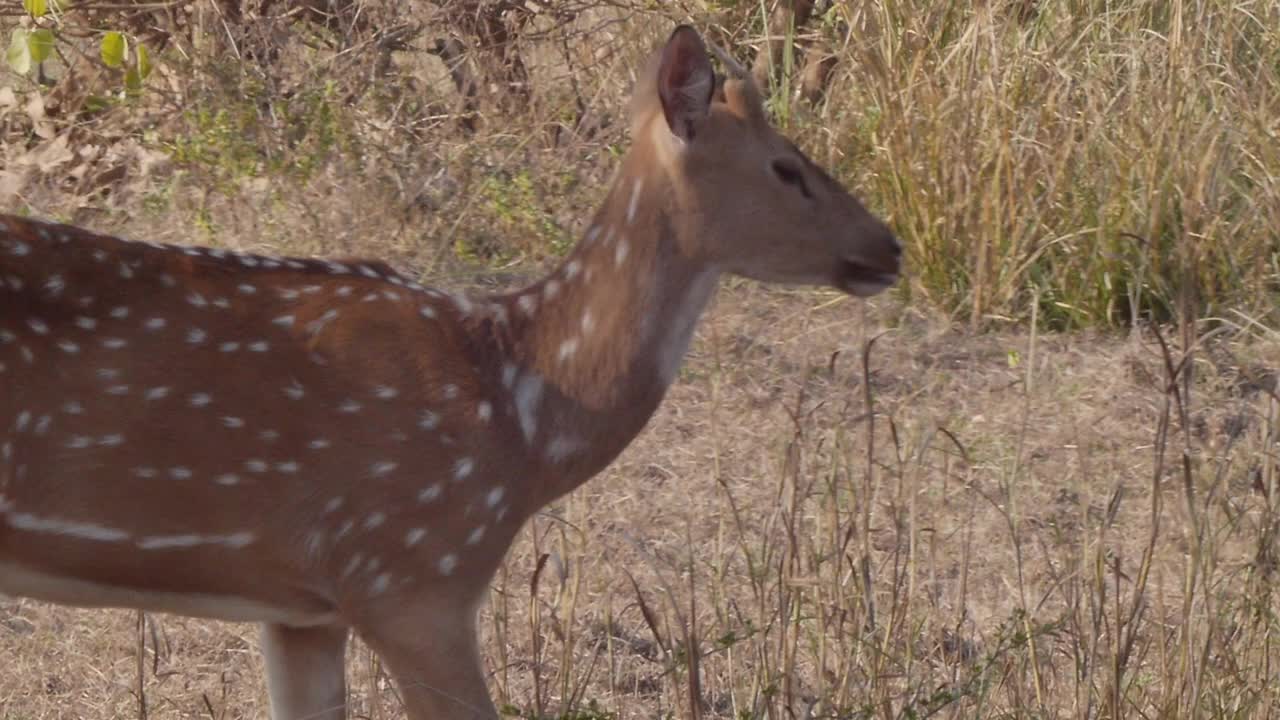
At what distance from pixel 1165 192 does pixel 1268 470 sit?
2.64m

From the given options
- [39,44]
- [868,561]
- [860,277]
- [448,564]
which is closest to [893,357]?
[860,277]

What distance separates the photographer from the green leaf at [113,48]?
22.4 feet

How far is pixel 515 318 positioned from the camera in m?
4.19

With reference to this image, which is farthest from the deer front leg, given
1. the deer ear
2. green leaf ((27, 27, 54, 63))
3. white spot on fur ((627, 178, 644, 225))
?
green leaf ((27, 27, 54, 63))

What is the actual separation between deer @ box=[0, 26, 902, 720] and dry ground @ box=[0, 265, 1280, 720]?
30 centimetres

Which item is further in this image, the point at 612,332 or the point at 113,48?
the point at 113,48

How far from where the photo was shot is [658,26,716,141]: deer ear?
4.03 m

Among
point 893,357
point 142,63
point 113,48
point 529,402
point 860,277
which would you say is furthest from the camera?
point 142,63

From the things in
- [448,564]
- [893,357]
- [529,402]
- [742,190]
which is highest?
[893,357]

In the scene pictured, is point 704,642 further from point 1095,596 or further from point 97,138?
point 97,138

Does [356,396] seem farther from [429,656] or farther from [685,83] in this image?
[685,83]

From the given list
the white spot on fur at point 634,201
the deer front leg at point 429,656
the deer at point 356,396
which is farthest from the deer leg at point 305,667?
the white spot on fur at point 634,201

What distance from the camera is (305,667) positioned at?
415 cm

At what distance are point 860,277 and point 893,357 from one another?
2.44 meters
